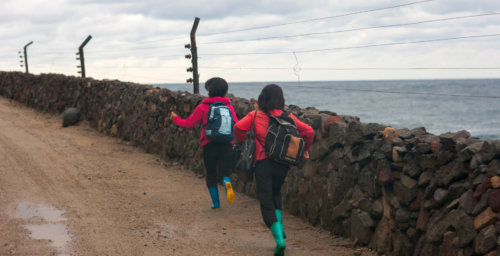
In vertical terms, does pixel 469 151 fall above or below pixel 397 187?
above

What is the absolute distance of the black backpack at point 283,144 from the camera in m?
4.24

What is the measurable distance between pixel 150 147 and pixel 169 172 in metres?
1.58

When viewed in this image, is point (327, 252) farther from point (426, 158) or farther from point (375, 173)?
point (426, 158)

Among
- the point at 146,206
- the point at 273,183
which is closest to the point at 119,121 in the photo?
the point at 146,206

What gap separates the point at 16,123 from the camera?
41.8ft

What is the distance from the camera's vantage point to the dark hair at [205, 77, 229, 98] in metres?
5.88

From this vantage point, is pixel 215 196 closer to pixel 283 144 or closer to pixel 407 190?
pixel 283 144

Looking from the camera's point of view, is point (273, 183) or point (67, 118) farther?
point (67, 118)

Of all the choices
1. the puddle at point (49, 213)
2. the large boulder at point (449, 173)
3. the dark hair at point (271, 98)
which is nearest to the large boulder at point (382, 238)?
the large boulder at point (449, 173)

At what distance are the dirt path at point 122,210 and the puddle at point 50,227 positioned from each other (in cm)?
3

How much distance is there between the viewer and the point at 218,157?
6.02 m

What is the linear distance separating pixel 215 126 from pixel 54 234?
87.5 inches

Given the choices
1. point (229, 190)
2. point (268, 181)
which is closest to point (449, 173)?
point (268, 181)

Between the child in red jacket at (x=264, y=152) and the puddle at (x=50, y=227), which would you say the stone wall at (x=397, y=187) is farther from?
the puddle at (x=50, y=227)
